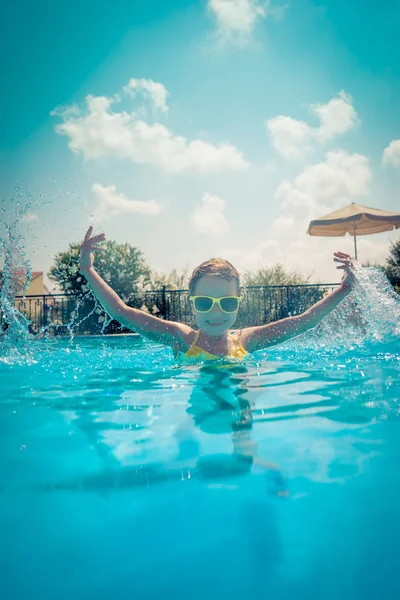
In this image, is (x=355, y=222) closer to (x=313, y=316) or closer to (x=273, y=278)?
(x=273, y=278)

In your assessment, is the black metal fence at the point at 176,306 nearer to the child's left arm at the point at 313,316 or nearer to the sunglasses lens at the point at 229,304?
the child's left arm at the point at 313,316

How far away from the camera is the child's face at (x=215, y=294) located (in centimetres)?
353

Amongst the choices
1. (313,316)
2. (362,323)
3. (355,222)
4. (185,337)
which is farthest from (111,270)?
(313,316)

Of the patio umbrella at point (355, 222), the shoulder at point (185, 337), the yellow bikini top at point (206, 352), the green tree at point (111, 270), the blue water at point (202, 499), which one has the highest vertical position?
the patio umbrella at point (355, 222)

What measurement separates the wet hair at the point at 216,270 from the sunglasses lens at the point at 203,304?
25cm

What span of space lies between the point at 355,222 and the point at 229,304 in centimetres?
1192

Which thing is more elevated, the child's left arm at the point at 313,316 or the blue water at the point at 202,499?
the child's left arm at the point at 313,316

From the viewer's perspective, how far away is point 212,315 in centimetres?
353

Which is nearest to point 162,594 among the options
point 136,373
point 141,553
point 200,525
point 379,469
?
point 141,553

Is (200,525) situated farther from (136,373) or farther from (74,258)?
(74,258)

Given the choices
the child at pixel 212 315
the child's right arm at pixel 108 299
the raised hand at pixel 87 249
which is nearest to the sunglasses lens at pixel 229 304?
the child at pixel 212 315

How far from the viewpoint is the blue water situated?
3.28ft

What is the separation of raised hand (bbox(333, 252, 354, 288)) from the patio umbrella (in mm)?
10335

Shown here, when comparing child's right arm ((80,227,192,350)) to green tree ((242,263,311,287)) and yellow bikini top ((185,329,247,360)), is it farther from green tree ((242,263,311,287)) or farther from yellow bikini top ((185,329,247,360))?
green tree ((242,263,311,287))
